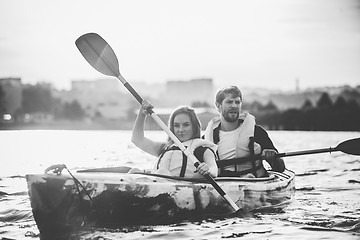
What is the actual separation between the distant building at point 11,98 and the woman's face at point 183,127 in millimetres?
90339

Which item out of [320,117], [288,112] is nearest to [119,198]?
[320,117]

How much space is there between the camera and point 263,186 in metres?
7.88

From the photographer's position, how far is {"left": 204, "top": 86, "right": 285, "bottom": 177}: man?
8203mm

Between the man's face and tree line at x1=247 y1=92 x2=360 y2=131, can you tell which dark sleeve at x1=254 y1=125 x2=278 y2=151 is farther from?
tree line at x1=247 y1=92 x2=360 y2=131

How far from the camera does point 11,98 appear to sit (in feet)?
342

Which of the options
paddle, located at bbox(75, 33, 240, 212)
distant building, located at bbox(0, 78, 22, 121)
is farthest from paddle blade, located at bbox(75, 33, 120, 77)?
distant building, located at bbox(0, 78, 22, 121)

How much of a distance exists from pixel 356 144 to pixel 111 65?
13.6 ft

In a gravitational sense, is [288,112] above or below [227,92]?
below

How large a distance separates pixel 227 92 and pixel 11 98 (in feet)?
331

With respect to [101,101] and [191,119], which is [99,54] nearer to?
[191,119]

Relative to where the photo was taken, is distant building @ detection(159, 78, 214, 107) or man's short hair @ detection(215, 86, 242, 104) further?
distant building @ detection(159, 78, 214, 107)

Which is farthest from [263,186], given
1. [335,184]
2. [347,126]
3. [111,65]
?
[347,126]

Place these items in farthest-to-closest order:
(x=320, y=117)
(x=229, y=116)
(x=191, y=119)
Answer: (x=320, y=117) < (x=229, y=116) < (x=191, y=119)

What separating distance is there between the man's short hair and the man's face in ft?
0.14
